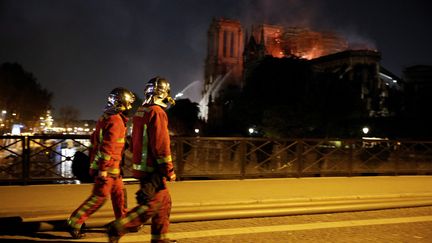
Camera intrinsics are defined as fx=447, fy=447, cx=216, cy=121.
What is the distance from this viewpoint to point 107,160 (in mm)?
6074

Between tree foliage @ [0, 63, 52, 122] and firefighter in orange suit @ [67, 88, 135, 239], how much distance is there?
60.5m

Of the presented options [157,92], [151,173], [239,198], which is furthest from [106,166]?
[239,198]

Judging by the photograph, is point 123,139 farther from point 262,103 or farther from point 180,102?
point 180,102

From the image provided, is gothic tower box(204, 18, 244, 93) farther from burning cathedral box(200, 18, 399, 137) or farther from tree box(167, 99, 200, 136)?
tree box(167, 99, 200, 136)

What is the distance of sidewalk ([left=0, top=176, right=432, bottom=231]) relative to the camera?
750 centimetres

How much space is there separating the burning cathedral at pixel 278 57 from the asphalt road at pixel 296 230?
1595 inches

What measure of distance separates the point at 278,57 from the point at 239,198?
60.0 m

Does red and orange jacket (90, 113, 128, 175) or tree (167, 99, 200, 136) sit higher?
tree (167, 99, 200, 136)

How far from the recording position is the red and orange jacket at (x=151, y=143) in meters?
5.22

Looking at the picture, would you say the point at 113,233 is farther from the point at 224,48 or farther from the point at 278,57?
the point at 224,48

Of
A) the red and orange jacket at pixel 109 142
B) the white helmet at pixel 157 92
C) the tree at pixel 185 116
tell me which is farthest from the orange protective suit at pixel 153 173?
the tree at pixel 185 116

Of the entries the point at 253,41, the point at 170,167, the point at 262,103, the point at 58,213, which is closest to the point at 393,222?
the point at 170,167

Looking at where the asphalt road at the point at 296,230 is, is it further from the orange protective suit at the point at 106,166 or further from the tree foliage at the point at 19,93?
the tree foliage at the point at 19,93

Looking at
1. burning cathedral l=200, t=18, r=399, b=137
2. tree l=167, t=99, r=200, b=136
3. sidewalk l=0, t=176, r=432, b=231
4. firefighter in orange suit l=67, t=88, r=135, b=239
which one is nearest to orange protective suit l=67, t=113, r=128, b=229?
firefighter in orange suit l=67, t=88, r=135, b=239
